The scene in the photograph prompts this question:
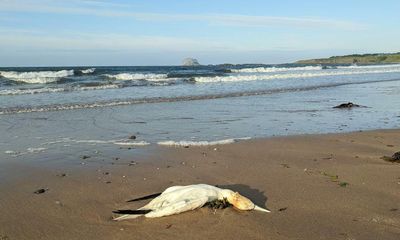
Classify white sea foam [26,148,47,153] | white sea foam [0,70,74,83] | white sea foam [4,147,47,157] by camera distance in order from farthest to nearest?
white sea foam [0,70,74,83] → white sea foam [26,148,47,153] → white sea foam [4,147,47,157]

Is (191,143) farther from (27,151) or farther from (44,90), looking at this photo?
(44,90)

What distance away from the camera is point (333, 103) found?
1502cm

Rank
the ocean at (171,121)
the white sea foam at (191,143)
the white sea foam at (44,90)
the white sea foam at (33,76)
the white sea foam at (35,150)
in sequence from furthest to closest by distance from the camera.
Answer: the white sea foam at (33,76) < the white sea foam at (44,90) < the ocean at (171,121) < the white sea foam at (191,143) < the white sea foam at (35,150)

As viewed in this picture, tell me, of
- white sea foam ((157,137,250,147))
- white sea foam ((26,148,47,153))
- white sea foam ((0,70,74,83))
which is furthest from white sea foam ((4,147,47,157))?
white sea foam ((0,70,74,83))

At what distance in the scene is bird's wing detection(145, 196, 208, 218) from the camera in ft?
13.0

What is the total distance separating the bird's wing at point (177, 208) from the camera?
13.0ft

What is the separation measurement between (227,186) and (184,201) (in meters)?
1.19

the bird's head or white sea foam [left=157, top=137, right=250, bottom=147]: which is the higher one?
the bird's head

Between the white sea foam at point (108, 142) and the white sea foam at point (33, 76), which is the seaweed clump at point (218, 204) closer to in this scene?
the white sea foam at point (108, 142)

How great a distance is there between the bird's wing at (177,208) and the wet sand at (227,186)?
0.19 feet

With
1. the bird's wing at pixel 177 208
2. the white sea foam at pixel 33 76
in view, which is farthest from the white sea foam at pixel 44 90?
the bird's wing at pixel 177 208

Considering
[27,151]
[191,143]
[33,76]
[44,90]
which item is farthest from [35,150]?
[33,76]

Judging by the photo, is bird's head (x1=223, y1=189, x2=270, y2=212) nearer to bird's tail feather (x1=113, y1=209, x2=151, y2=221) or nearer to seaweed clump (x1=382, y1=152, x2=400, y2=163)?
bird's tail feather (x1=113, y1=209, x2=151, y2=221)

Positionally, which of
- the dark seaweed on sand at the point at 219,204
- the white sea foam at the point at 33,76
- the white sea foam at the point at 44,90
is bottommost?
the white sea foam at the point at 44,90
